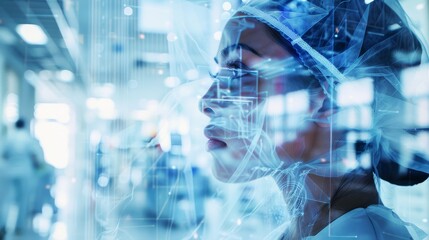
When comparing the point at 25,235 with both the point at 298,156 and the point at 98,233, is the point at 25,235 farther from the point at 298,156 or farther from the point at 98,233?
the point at 298,156

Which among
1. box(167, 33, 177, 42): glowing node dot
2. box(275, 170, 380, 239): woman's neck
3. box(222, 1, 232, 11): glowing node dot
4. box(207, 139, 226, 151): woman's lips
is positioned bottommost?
box(275, 170, 380, 239): woman's neck

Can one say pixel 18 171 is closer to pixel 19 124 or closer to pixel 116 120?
pixel 19 124

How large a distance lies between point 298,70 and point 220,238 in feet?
1.91

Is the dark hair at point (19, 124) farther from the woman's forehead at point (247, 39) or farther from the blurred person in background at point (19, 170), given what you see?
the woman's forehead at point (247, 39)

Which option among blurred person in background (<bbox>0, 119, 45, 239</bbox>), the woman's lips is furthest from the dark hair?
the woman's lips

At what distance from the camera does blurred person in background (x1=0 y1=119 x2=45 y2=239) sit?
0.93 meters

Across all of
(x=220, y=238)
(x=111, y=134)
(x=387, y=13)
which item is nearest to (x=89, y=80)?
(x=111, y=134)

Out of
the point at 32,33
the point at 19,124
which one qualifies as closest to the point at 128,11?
the point at 32,33

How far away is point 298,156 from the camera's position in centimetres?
111

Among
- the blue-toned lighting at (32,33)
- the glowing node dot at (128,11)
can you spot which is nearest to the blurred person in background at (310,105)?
the glowing node dot at (128,11)

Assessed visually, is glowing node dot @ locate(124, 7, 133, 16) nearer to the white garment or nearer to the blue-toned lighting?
the blue-toned lighting

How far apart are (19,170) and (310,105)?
0.87 meters

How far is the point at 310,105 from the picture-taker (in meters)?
1.09

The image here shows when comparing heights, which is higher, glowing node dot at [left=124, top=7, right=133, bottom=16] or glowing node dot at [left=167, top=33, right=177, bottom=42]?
glowing node dot at [left=124, top=7, right=133, bottom=16]
